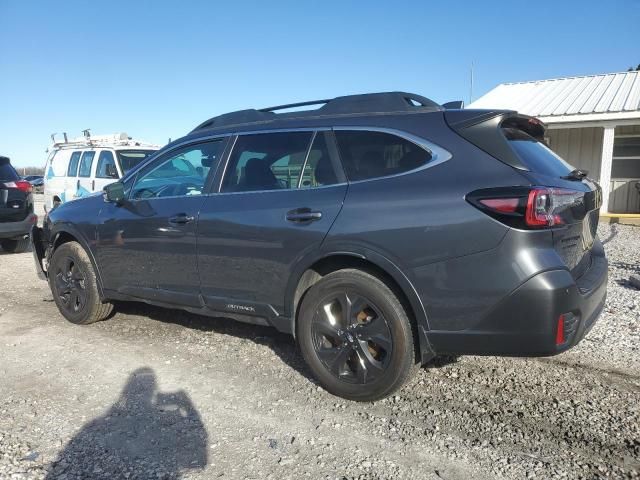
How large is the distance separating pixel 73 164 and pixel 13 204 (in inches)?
115

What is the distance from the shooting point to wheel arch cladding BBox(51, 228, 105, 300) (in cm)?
479

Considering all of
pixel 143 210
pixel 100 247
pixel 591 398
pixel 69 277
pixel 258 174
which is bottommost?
pixel 591 398

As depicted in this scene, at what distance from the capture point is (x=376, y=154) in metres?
3.28

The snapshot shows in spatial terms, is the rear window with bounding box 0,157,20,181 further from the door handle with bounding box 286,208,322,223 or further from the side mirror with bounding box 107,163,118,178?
the door handle with bounding box 286,208,322,223

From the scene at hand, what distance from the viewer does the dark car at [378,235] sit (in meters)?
2.74

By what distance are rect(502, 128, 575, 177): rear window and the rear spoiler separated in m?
0.06

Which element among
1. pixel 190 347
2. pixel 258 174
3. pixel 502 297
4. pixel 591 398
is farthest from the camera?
pixel 190 347

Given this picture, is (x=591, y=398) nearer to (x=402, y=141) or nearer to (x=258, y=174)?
(x=402, y=141)

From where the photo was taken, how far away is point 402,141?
3197 mm

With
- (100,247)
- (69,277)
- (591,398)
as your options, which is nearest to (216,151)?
(100,247)

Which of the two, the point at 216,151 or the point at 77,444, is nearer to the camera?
the point at 77,444

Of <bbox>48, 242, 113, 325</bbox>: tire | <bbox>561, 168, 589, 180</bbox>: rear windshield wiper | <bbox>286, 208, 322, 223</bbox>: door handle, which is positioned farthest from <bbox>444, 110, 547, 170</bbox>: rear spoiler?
<bbox>48, 242, 113, 325</bbox>: tire

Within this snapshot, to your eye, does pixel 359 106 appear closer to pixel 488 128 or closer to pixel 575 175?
Result: pixel 488 128

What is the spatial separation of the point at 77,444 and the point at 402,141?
8.40 feet
